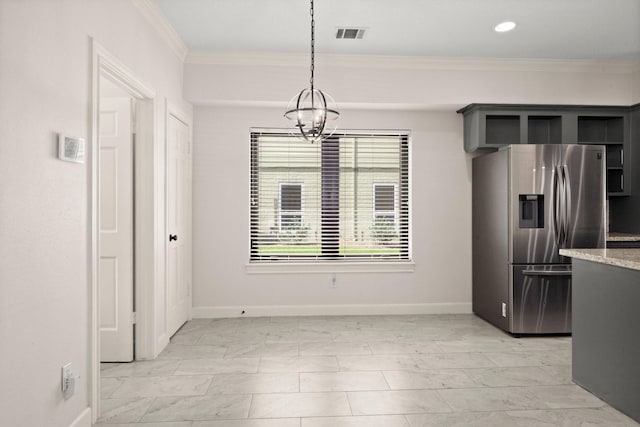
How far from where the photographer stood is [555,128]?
4.55 metres

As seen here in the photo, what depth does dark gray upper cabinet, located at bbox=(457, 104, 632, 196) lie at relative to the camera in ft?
14.5

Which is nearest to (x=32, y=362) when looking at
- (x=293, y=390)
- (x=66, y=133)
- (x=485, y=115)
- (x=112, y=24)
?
(x=66, y=133)

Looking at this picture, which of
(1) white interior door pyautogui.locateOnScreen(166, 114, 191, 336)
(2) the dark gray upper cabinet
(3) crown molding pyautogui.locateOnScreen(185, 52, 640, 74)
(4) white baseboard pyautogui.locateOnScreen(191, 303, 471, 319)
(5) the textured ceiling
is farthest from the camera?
(4) white baseboard pyautogui.locateOnScreen(191, 303, 471, 319)

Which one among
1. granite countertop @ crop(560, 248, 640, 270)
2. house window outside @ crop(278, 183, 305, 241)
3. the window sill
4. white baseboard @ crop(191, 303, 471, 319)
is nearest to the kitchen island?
granite countertop @ crop(560, 248, 640, 270)

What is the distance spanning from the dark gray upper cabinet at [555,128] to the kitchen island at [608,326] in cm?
198

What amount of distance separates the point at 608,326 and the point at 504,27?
253cm

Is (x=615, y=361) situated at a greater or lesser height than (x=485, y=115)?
lesser

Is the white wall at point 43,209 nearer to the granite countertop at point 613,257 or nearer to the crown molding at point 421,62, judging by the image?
the crown molding at point 421,62

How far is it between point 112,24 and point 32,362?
6.53ft

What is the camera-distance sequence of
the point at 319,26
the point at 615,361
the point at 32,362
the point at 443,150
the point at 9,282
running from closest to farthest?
1. the point at 9,282
2. the point at 32,362
3. the point at 615,361
4. the point at 319,26
5. the point at 443,150

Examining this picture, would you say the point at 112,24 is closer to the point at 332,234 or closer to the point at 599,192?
the point at 332,234

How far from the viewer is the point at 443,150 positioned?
15.9ft

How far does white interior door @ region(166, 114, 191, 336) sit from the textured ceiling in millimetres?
940

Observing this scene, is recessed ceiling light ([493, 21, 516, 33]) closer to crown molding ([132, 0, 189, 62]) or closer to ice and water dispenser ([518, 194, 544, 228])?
ice and water dispenser ([518, 194, 544, 228])
